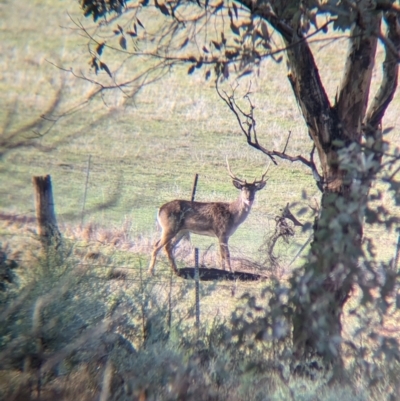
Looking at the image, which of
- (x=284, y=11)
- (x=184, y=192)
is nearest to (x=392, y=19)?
(x=284, y=11)

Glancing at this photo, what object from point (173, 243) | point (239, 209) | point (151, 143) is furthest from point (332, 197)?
point (151, 143)

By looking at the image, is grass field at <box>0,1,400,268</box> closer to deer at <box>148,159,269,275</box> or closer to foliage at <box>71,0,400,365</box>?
deer at <box>148,159,269,275</box>

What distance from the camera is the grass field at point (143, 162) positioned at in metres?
9.70

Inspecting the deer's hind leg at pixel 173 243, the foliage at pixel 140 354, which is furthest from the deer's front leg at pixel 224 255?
the foliage at pixel 140 354

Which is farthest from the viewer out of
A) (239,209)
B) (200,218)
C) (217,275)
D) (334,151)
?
(239,209)

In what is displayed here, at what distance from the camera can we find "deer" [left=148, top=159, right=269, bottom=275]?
38.0 feet

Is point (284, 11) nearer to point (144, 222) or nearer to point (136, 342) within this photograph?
point (136, 342)

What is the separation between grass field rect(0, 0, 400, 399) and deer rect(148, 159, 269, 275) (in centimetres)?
39

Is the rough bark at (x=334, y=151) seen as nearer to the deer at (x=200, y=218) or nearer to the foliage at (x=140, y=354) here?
the foliage at (x=140, y=354)

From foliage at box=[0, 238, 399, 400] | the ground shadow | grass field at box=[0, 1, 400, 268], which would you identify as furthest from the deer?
foliage at box=[0, 238, 399, 400]

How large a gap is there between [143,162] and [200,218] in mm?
7323

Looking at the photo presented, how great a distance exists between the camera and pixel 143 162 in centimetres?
1877

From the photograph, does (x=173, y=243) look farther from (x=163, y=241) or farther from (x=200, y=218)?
(x=200, y=218)

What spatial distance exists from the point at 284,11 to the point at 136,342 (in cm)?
311
